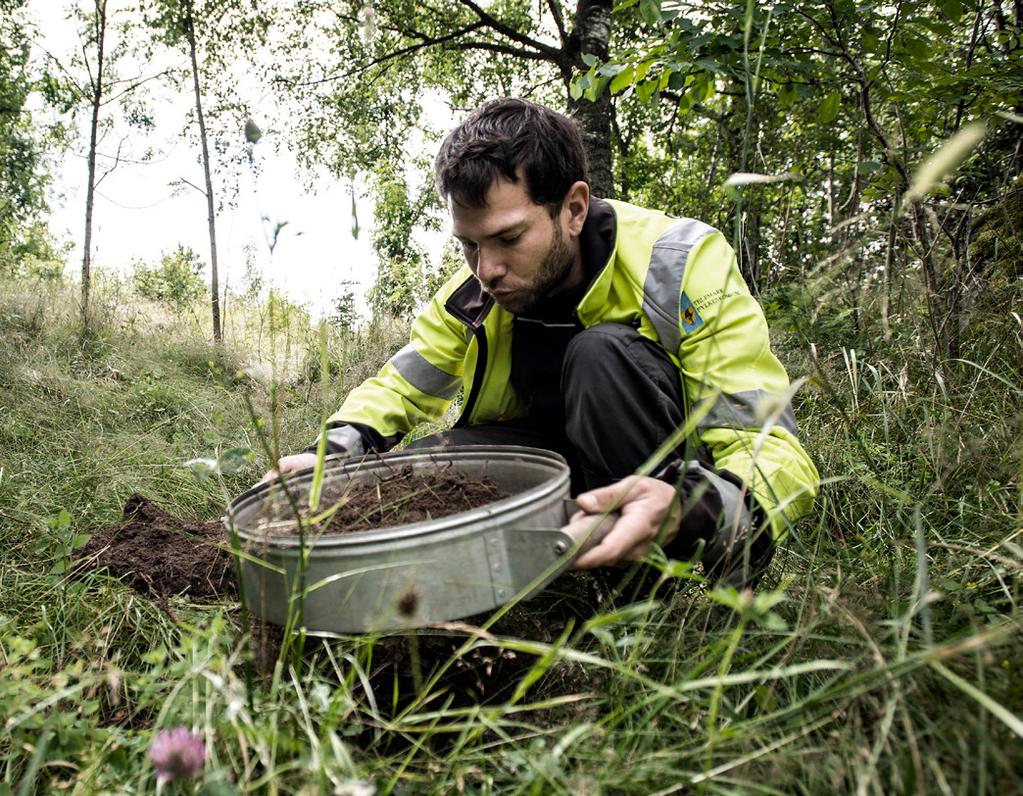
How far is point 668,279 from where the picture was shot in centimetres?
169

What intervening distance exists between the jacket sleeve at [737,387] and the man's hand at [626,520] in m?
0.19

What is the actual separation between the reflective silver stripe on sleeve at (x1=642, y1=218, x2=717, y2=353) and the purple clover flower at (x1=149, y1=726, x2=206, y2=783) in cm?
132

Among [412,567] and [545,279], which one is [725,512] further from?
[545,279]

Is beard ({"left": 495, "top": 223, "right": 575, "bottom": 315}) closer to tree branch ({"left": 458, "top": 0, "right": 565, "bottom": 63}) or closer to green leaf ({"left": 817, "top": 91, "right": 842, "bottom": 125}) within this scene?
green leaf ({"left": 817, "top": 91, "right": 842, "bottom": 125})

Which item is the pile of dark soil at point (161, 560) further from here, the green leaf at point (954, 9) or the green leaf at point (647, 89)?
the green leaf at point (954, 9)

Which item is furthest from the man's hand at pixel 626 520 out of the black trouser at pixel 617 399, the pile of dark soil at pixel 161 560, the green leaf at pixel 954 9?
the green leaf at pixel 954 9

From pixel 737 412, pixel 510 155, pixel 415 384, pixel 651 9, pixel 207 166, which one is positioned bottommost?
→ pixel 737 412

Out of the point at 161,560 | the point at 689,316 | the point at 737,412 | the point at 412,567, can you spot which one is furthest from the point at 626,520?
the point at 161,560

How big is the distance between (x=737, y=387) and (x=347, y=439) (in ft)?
3.53

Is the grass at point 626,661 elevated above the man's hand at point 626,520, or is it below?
below

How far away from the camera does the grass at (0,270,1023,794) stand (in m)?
0.76

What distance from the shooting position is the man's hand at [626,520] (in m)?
1.01

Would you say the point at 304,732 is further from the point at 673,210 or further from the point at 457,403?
the point at 673,210

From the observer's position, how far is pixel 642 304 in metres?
1.74
